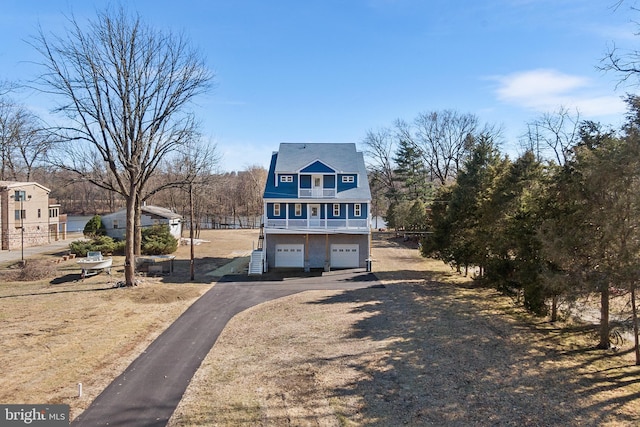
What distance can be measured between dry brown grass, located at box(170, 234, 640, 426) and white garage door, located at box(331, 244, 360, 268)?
9.82 meters

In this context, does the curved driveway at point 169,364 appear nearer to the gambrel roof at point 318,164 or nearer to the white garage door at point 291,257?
the white garage door at point 291,257

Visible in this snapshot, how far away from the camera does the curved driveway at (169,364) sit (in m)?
8.45

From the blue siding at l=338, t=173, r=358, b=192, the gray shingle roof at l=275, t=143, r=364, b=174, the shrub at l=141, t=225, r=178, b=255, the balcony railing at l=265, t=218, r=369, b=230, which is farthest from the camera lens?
the shrub at l=141, t=225, r=178, b=255

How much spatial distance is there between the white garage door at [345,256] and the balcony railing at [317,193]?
3772 millimetres

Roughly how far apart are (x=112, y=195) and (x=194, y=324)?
6089cm

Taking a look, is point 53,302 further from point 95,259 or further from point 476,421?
point 476,421

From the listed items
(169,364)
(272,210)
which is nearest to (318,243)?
(272,210)

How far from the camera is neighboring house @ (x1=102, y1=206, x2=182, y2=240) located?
3706 centimetres

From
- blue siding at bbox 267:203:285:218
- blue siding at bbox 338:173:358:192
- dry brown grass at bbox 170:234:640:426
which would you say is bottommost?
dry brown grass at bbox 170:234:640:426

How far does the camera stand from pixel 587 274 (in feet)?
38.3

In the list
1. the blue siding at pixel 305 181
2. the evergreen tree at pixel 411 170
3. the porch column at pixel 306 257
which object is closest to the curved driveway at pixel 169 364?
the porch column at pixel 306 257

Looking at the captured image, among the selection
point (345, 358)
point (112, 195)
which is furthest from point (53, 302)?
point (112, 195)

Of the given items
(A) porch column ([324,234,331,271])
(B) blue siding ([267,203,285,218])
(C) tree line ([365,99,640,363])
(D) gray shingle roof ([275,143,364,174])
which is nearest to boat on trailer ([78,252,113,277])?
(B) blue siding ([267,203,285,218])

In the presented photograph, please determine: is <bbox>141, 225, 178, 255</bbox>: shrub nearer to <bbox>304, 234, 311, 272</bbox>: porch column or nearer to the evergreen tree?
<bbox>304, 234, 311, 272</bbox>: porch column
